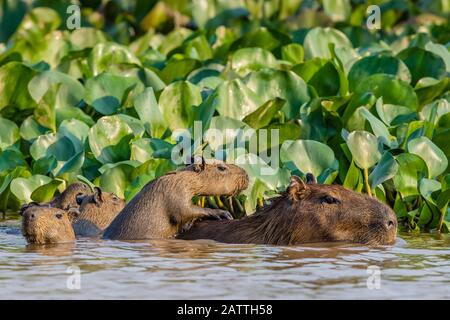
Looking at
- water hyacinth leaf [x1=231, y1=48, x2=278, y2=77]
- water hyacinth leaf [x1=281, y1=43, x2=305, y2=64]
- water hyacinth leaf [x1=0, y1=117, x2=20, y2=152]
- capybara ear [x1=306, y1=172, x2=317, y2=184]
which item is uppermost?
water hyacinth leaf [x1=281, y1=43, x2=305, y2=64]

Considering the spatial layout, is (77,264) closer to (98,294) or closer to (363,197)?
(98,294)

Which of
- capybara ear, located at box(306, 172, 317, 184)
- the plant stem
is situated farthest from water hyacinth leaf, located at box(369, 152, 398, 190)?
capybara ear, located at box(306, 172, 317, 184)

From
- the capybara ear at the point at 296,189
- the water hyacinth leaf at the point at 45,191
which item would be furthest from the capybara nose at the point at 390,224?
the water hyacinth leaf at the point at 45,191

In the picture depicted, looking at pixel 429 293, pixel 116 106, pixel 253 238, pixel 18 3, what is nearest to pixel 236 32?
pixel 18 3

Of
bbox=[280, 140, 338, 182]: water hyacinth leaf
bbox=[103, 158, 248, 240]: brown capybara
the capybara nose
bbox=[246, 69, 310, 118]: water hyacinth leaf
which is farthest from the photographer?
bbox=[246, 69, 310, 118]: water hyacinth leaf

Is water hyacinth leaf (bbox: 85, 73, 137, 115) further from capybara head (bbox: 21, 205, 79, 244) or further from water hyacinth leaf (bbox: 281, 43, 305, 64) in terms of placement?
capybara head (bbox: 21, 205, 79, 244)

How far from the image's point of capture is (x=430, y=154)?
461 inches

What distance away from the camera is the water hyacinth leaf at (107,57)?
15648 mm

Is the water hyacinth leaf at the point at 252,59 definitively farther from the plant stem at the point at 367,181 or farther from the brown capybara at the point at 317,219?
the brown capybara at the point at 317,219

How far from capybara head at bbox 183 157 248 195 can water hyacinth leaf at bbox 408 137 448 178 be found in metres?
1.77

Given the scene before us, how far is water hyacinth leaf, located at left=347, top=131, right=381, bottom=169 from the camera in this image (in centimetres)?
1158

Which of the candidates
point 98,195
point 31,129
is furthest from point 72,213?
point 31,129

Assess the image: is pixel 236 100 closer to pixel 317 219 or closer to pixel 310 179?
pixel 310 179

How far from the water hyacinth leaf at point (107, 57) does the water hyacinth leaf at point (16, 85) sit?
1140 millimetres
